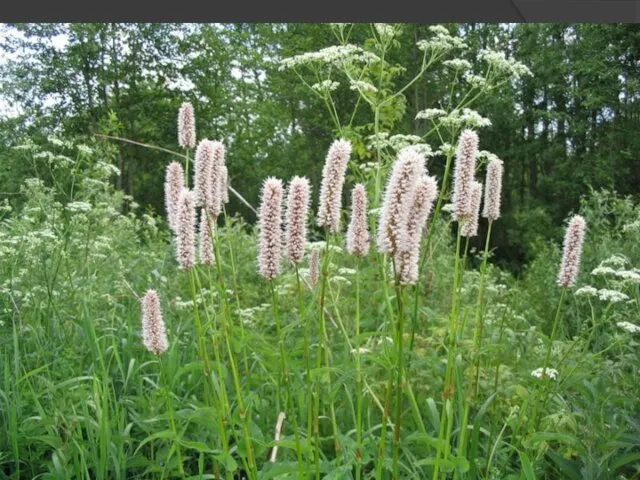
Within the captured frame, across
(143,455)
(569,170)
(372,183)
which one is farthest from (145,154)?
(569,170)

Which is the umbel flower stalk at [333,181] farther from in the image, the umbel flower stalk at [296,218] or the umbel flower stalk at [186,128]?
the umbel flower stalk at [186,128]

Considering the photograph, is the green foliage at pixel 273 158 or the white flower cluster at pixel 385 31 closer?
the white flower cluster at pixel 385 31

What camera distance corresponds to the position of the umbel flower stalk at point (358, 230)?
48.0 inches

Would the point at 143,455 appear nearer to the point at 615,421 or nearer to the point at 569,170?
the point at 615,421

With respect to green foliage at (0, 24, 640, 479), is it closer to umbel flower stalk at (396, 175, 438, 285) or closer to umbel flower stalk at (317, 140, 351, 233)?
umbel flower stalk at (317, 140, 351, 233)

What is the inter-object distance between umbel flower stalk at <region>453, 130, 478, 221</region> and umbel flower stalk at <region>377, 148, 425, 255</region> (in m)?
0.25

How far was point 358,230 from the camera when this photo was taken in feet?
4.02

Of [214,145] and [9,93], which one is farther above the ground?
[9,93]

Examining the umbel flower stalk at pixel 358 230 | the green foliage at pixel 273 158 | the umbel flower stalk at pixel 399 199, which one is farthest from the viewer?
the green foliage at pixel 273 158

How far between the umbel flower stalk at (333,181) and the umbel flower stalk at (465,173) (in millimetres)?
214

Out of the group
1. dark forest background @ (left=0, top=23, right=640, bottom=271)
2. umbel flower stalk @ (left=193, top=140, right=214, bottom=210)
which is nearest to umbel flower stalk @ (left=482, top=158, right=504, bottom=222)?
umbel flower stalk @ (left=193, top=140, right=214, bottom=210)

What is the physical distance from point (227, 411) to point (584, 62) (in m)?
2.27

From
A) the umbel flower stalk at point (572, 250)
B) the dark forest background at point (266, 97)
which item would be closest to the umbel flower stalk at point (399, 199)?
the umbel flower stalk at point (572, 250)
